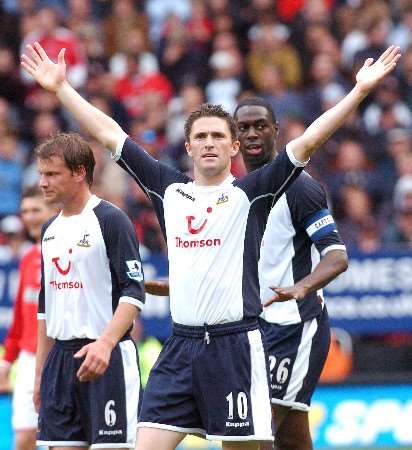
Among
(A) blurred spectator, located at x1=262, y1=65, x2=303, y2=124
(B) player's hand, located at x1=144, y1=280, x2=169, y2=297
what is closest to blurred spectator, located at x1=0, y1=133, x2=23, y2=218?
(A) blurred spectator, located at x1=262, y1=65, x2=303, y2=124

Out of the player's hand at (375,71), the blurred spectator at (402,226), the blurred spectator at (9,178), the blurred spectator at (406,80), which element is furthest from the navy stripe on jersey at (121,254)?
the blurred spectator at (406,80)

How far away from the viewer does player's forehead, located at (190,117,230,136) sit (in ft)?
21.9

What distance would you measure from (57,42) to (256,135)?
862cm

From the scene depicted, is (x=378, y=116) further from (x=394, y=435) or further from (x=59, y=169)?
(x=59, y=169)

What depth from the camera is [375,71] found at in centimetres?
655

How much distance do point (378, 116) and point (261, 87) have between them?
1520mm

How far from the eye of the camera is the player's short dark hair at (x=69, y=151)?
7.00 metres

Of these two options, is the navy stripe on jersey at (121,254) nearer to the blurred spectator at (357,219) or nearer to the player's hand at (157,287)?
the player's hand at (157,287)

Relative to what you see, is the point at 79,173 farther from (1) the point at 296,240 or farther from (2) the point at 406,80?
(2) the point at 406,80

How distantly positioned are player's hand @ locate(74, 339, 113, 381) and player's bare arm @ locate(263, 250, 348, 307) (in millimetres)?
881

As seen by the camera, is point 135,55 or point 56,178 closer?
Answer: point 56,178

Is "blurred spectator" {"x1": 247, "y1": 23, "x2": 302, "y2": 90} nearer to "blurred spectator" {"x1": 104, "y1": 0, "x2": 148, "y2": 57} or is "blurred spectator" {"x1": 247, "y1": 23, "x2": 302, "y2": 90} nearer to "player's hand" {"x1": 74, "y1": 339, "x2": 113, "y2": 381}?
"blurred spectator" {"x1": 104, "y1": 0, "x2": 148, "y2": 57}

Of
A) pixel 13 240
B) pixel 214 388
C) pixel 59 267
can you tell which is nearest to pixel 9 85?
pixel 13 240

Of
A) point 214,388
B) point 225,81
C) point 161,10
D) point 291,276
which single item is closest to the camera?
point 214,388
